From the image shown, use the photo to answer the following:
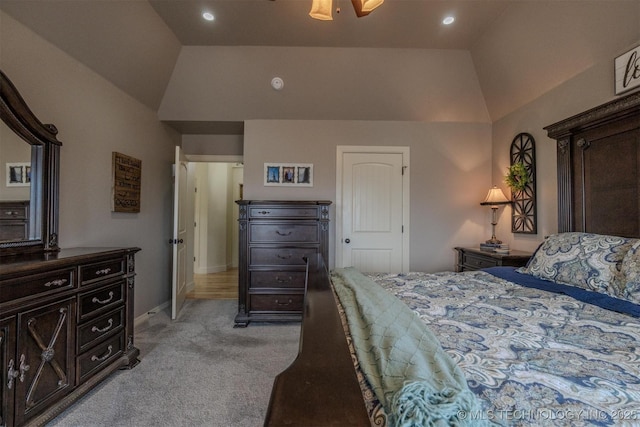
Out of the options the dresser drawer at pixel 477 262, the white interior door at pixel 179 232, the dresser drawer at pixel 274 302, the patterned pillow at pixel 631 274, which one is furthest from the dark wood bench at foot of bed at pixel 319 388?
the white interior door at pixel 179 232

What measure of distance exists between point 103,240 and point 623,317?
365cm

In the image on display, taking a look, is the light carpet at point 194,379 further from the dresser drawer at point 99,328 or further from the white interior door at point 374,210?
the white interior door at point 374,210

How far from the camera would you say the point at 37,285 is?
59.2 inches

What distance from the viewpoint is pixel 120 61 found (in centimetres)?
263

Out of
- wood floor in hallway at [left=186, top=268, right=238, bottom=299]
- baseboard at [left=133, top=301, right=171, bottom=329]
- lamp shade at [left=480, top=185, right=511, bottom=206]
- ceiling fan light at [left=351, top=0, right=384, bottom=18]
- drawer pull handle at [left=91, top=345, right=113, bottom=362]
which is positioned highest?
ceiling fan light at [left=351, top=0, right=384, bottom=18]

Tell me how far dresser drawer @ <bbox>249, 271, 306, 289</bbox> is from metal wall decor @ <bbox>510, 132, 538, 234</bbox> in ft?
7.92

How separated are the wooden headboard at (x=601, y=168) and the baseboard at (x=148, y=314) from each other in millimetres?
4257

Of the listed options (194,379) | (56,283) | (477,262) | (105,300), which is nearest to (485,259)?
(477,262)

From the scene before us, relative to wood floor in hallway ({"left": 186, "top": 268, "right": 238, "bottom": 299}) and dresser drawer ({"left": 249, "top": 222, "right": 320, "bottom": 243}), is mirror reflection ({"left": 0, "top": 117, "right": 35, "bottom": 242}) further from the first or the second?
wood floor in hallway ({"left": 186, "top": 268, "right": 238, "bottom": 299})

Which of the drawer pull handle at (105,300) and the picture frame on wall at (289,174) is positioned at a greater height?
the picture frame on wall at (289,174)

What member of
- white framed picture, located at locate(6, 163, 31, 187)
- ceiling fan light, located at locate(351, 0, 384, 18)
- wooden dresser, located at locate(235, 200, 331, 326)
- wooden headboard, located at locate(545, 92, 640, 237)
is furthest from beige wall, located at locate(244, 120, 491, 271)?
white framed picture, located at locate(6, 163, 31, 187)

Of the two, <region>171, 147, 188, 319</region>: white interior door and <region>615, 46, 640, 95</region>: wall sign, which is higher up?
<region>615, 46, 640, 95</region>: wall sign

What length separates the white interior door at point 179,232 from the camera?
122 inches

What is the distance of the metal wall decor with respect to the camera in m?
2.84
